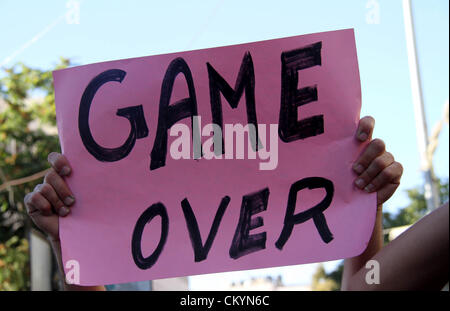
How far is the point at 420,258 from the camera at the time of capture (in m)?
0.89

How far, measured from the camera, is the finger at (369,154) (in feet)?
4.04

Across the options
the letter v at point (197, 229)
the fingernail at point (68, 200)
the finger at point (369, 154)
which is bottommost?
the letter v at point (197, 229)

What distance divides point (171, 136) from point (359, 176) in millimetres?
480

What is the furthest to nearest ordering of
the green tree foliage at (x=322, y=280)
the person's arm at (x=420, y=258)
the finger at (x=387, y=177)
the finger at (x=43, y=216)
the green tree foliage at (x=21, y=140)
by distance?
the green tree foliage at (x=322, y=280), the green tree foliage at (x=21, y=140), the finger at (x=43, y=216), the finger at (x=387, y=177), the person's arm at (x=420, y=258)

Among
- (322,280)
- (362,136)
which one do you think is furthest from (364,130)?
(322,280)

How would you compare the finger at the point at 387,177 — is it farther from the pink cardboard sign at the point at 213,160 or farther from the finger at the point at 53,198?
the finger at the point at 53,198

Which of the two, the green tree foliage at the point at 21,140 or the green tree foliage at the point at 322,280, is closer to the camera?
the green tree foliage at the point at 21,140

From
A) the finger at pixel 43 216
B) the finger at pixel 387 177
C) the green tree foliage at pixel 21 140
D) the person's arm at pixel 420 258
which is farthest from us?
the green tree foliage at pixel 21 140

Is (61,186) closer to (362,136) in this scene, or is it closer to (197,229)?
(197,229)

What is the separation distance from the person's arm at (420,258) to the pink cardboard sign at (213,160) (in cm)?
28

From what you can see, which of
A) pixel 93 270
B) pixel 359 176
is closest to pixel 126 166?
pixel 93 270

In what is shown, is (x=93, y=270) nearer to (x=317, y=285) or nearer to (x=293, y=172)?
(x=293, y=172)

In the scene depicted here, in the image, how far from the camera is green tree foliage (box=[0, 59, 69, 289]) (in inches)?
355

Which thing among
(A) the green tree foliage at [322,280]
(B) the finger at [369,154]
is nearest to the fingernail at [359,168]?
(B) the finger at [369,154]
